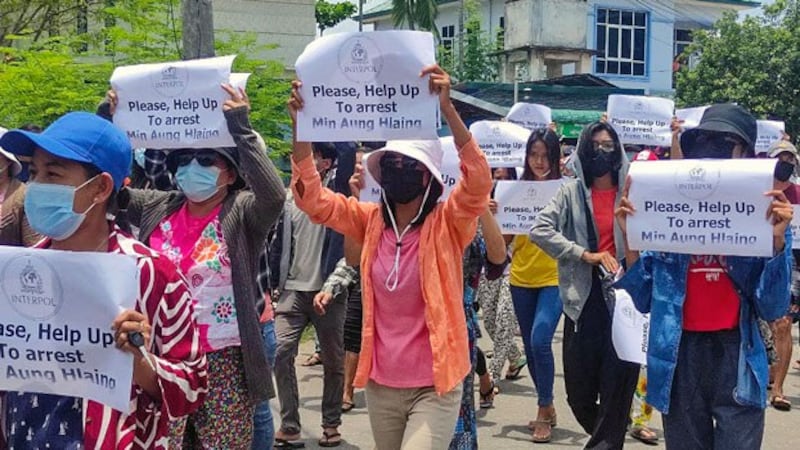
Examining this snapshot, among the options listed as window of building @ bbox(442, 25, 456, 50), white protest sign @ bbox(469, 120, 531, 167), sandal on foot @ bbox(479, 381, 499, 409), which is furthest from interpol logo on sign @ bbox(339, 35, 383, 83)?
window of building @ bbox(442, 25, 456, 50)

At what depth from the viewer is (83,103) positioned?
13102 millimetres

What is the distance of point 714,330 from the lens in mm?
4078

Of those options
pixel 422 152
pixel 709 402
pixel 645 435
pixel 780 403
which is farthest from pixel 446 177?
pixel 780 403

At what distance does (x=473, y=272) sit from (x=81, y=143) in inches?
112

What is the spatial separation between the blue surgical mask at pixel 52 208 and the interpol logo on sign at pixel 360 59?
1482 millimetres

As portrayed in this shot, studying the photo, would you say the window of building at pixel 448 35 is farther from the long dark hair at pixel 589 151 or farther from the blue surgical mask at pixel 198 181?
the blue surgical mask at pixel 198 181

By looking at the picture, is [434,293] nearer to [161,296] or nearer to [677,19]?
[161,296]

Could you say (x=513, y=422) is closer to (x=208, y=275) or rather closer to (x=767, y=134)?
(x=208, y=275)

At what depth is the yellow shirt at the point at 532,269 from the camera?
6.77m

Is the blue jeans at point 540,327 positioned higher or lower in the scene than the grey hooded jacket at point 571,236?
lower

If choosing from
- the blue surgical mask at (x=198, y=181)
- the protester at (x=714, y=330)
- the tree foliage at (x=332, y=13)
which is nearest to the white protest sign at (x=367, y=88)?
the blue surgical mask at (x=198, y=181)

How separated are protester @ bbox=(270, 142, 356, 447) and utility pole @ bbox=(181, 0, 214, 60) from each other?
99.4 inches

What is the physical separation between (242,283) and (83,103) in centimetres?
1004

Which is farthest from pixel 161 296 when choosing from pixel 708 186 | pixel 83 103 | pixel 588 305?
pixel 83 103
